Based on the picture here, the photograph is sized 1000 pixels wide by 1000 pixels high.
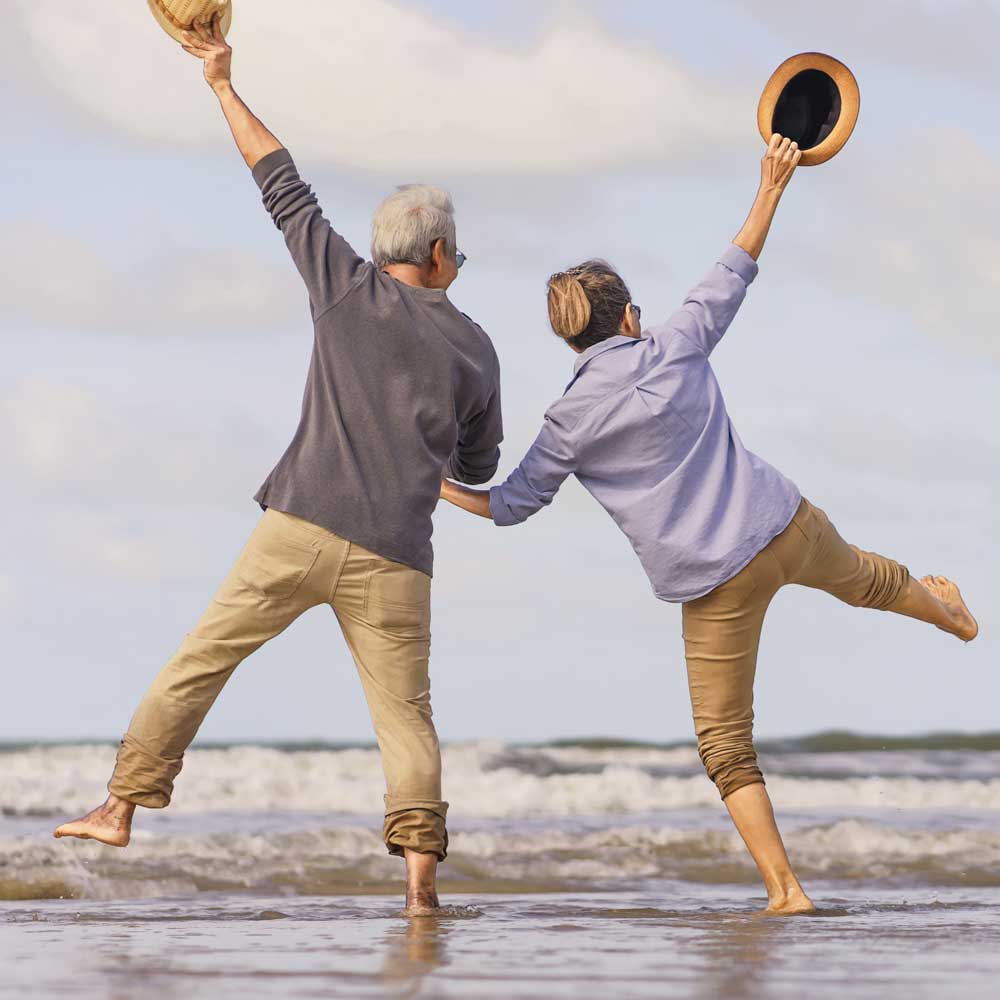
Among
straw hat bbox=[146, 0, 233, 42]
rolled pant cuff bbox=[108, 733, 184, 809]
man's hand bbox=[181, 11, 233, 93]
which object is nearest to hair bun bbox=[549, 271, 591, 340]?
man's hand bbox=[181, 11, 233, 93]

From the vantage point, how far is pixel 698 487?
4.20 m

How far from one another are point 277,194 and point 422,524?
3.27ft

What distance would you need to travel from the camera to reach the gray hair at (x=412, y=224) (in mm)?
4125

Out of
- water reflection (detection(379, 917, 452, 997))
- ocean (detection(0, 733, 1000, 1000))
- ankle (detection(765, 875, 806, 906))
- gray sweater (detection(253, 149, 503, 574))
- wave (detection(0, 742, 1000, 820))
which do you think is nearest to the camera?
water reflection (detection(379, 917, 452, 997))

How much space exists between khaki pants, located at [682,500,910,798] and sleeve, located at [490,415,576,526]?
0.54m

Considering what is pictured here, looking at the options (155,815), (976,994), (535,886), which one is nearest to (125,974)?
(976,994)

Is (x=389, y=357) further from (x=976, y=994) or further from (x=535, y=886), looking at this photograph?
(x=535, y=886)

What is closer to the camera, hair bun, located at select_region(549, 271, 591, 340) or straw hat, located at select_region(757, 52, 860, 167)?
hair bun, located at select_region(549, 271, 591, 340)

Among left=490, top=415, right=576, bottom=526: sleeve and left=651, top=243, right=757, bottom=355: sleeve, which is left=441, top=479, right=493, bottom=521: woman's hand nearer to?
left=490, top=415, right=576, bottom=526: sleeve

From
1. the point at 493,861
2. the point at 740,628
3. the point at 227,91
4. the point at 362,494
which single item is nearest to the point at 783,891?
the point at 740,628

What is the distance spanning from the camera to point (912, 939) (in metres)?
3.73

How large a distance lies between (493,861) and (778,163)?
4375 mm

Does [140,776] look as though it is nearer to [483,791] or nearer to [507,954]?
[507,954]

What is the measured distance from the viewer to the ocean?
3.04m
